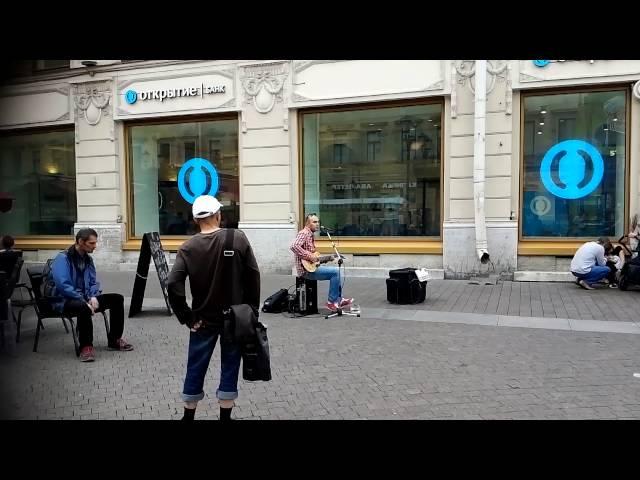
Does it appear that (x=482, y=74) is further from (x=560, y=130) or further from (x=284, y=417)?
(x=284, y=417)

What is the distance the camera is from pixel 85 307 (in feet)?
20.7

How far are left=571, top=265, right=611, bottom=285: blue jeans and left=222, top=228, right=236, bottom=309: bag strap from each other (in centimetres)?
911

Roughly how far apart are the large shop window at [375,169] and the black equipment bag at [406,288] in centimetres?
372

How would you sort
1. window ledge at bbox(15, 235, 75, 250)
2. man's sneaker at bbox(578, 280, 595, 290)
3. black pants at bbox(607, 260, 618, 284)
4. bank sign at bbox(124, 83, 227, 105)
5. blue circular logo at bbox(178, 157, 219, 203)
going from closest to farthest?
man's sneaker at bbox(578, 280, 595, 290) < black pants at bbox(607, 260, 618, 284) < bank sign at bbox(124, 83, 227, 105) < blue circular logo at bbox(178, 157, 219, 203) < window ledge at bbox(15, 235, 75, 250)

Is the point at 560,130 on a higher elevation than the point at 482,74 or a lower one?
lower

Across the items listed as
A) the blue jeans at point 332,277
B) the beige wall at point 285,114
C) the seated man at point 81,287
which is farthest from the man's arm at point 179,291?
the beige wall at point 285,114

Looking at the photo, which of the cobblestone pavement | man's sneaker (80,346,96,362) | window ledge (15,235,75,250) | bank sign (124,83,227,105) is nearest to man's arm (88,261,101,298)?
man's sneaker (80,346,96,362)

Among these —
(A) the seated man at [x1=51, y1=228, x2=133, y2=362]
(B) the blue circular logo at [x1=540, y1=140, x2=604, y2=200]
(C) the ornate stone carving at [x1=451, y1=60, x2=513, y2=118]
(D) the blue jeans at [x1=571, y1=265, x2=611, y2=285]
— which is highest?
(C) the ornate stone carving at [x1=451, y1=60, x2=513, y2=118]

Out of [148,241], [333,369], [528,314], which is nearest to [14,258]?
[148,241]

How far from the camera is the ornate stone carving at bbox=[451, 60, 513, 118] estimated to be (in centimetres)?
1194

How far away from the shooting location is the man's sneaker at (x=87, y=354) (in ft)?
20.4

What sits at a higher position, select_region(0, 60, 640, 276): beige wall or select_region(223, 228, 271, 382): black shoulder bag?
select_region(0, 60, 640, 276): beige wall

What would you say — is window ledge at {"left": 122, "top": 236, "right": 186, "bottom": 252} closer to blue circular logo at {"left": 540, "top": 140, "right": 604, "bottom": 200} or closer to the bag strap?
blue circular logo at {"left": 540, "top": 140, "right": 604, "bottom": 200}
